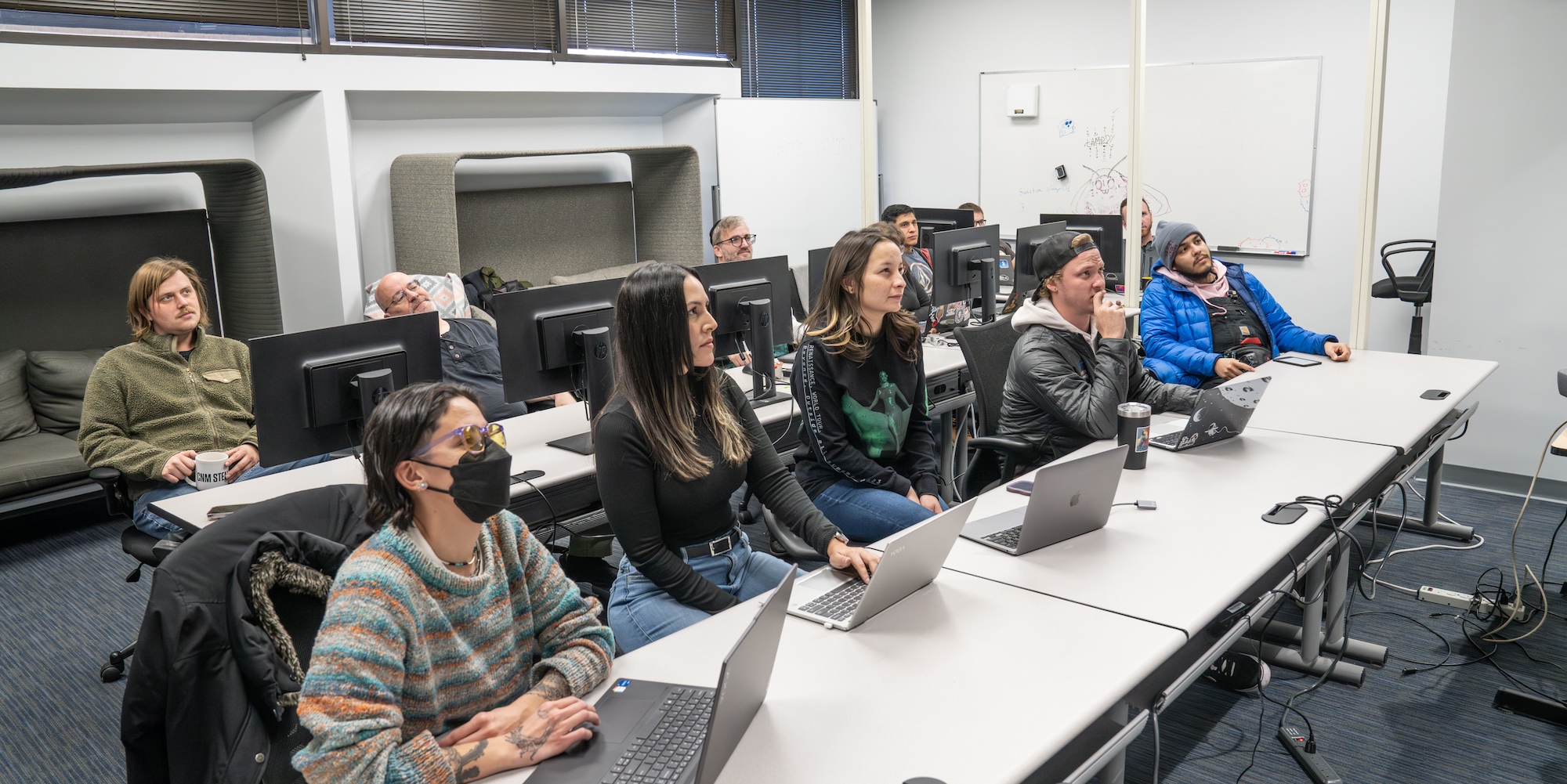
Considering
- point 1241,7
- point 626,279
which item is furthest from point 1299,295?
point 626,279

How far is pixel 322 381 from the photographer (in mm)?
2479

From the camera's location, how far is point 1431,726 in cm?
259

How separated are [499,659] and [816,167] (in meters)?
5.71

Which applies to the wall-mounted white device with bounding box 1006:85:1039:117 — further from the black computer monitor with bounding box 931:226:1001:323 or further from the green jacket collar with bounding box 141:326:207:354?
the green jacket collar with bounding box 141:326:207:354

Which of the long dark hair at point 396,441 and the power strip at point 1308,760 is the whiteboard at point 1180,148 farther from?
the long dark hair at point 396,441

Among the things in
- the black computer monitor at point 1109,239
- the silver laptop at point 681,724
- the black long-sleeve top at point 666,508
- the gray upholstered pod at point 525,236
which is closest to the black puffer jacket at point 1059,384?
the black long-sleeve top at point 666,508

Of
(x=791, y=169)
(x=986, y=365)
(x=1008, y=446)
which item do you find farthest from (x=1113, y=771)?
(x=791, y=169)

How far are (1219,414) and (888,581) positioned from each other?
55.8 inches

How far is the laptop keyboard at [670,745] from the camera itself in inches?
52.4

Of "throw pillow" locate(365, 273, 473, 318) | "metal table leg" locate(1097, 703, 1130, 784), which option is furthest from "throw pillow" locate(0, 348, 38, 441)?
"metal table leg" locate(1097, 703, 1130, 784)

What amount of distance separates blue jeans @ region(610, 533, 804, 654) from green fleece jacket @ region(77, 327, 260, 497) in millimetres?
1675

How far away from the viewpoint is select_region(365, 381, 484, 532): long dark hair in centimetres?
146

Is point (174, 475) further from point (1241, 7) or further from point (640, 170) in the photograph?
point (1241, 7)

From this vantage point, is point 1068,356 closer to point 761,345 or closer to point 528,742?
point 761,345
